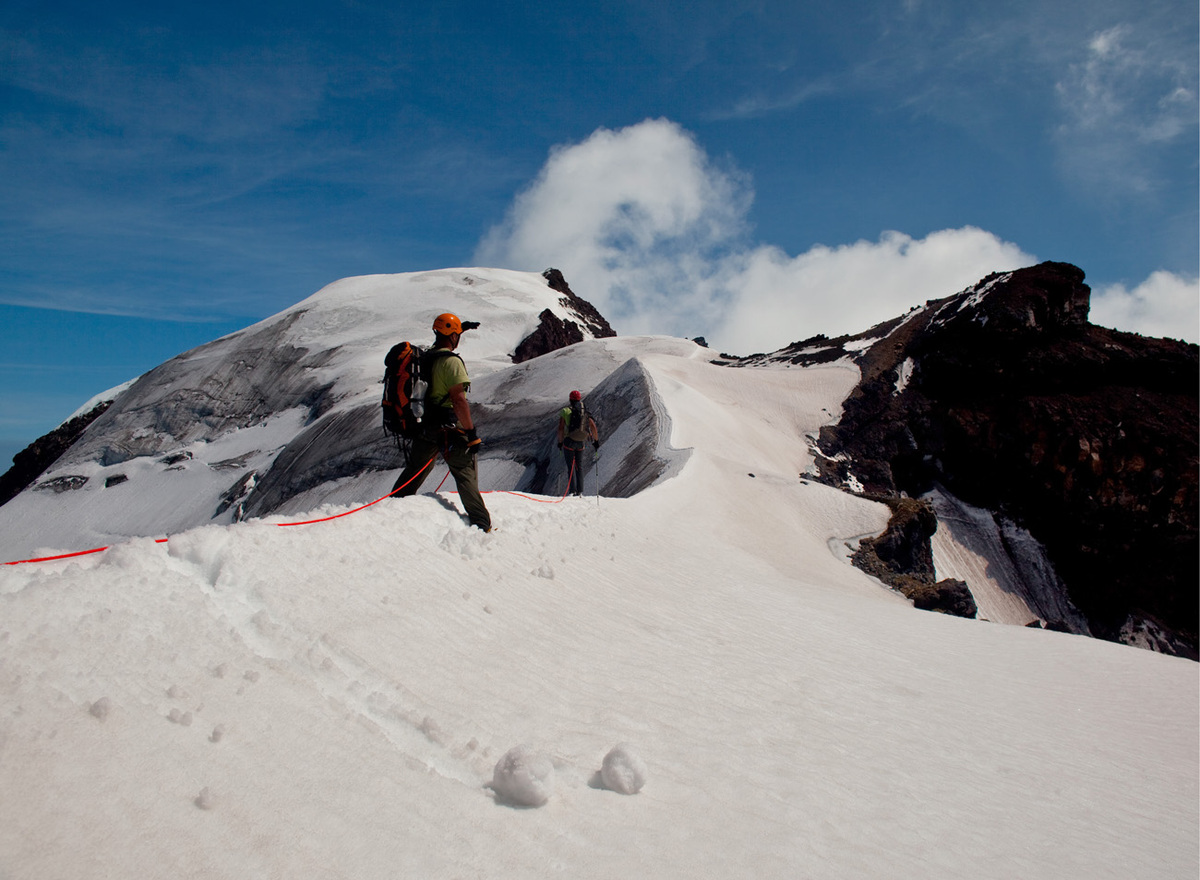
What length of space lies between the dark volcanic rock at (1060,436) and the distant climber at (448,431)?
74.3 feet

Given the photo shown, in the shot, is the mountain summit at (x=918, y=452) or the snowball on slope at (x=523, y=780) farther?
the mountain summit at (x=918, y=452)

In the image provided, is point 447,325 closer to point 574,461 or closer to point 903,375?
point 574,461

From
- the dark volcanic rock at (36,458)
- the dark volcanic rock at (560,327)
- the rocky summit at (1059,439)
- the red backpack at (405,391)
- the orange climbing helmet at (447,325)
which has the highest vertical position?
the dark volcanic rock at (560,327)

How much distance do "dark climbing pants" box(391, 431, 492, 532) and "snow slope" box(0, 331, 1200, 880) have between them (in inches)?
8.4

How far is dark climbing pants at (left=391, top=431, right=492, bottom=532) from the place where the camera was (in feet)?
23.0

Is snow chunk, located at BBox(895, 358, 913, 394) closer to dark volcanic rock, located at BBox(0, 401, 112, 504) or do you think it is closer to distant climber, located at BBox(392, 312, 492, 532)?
Answer: distant climber, located at BBox(392, 312, 492, 532)

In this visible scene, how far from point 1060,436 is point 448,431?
31.4m

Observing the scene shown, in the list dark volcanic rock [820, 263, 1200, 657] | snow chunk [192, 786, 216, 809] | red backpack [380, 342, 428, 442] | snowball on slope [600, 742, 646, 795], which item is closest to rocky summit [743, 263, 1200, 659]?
dark volcanic rock [820, 263, 1200, 657]

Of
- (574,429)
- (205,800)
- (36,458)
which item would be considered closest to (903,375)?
(574,429)

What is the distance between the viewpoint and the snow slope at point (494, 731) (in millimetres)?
2543

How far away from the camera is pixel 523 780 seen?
2984 millimetres

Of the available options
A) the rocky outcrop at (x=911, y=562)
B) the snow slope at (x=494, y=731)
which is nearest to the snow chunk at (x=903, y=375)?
the rocky outcrop at (x=911, y=562)

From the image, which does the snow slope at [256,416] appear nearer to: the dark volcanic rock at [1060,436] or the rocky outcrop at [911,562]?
the dark volcanic rock at [1060,436]

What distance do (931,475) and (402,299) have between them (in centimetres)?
4712
